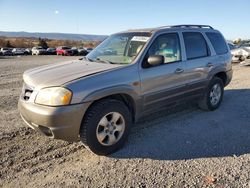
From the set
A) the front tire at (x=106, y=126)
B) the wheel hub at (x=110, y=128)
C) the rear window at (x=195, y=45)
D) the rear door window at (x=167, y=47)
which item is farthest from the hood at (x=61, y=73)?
the rear window at (x=195, y=45)

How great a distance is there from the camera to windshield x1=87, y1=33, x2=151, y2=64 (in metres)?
4.75

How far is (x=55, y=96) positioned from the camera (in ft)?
12.2

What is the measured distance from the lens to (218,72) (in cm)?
636

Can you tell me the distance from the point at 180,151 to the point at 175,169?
0.58 m

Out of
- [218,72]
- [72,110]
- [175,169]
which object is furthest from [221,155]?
[218,72]

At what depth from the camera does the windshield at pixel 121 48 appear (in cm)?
475

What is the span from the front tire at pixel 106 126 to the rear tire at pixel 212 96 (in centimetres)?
242

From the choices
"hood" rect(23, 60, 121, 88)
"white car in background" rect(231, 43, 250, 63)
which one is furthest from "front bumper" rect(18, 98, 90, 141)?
"white car in background" rect(231, 43, 250, 63)

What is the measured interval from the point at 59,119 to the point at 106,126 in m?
0.76

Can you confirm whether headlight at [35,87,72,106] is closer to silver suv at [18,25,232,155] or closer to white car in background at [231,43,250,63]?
Answer: silver suv at [18,25,232,155]

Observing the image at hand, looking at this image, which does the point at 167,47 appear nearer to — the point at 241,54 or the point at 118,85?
the point at 118,85

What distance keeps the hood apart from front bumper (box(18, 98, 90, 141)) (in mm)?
352

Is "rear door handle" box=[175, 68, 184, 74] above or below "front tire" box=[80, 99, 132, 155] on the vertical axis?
above

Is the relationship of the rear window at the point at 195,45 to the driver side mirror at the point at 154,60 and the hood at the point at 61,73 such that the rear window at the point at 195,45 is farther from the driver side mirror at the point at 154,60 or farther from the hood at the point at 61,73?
the hood at the point at 61,73
